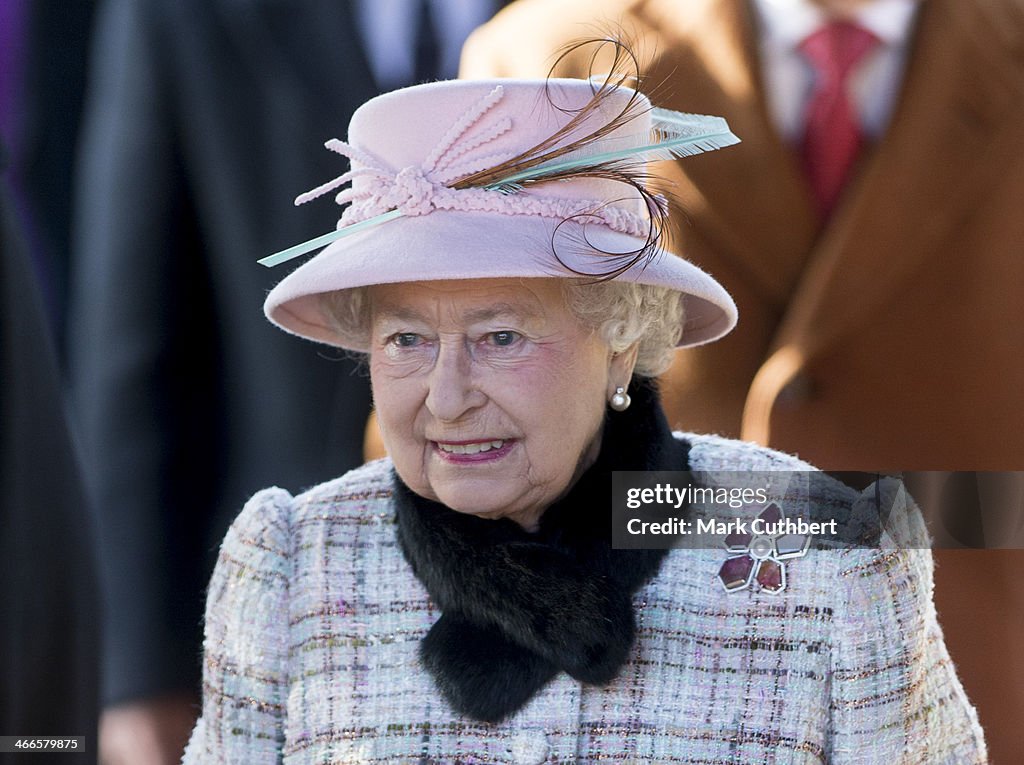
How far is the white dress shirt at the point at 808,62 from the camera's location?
7.41 feet

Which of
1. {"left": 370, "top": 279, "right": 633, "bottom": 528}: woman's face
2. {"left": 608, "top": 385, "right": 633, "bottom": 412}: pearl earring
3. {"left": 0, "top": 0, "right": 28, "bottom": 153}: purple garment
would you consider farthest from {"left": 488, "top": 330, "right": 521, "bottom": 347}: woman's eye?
{"left": 0, "top": 0, "right": 28, "bottom": 153}: purple garment

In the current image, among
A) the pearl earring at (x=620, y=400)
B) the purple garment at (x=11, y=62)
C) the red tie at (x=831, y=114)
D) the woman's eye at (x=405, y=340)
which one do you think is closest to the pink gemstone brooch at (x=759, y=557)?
the pearl earring at (x=620, y=400)

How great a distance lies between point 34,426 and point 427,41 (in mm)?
1086

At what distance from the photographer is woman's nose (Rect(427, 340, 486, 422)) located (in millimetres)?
1758

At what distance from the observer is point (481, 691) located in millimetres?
1806

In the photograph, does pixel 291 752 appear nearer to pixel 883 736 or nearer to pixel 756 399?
pixel 883 736

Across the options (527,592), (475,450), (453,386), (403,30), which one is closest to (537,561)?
(527,592)

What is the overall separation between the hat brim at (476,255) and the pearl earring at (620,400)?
185 mm

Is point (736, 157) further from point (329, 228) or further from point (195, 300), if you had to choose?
point (195, 300)

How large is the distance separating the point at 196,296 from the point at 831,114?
1.26 meters

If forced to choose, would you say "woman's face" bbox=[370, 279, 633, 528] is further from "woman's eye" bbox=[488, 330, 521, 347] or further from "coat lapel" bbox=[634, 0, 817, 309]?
"coat lapel" bbox=[634, 0, 817, 309]

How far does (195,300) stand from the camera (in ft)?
8.14

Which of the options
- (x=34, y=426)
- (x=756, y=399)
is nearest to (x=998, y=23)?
(x=756, y=399)

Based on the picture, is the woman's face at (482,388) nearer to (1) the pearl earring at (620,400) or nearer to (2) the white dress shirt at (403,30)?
(1) the pearl earring at (620,400)
